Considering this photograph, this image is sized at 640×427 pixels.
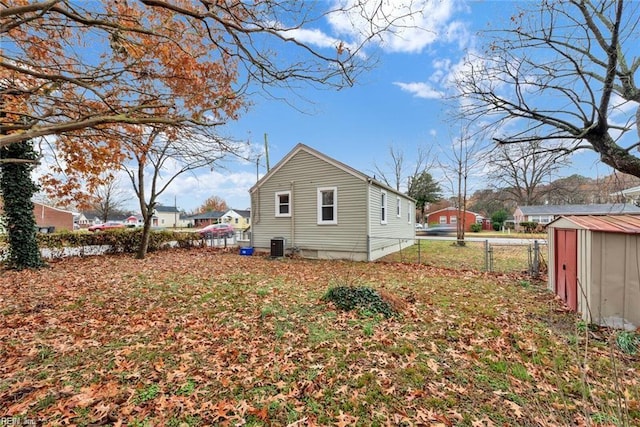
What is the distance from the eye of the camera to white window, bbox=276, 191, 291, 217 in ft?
41.9

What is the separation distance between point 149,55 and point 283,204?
26.2 ft

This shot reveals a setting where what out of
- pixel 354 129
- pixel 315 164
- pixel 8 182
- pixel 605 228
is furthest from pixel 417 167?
pixel 8 182

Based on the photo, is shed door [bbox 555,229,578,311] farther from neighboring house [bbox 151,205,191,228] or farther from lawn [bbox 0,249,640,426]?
neighboring house [bbox 151,205,191,228]

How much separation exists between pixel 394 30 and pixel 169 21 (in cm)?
373

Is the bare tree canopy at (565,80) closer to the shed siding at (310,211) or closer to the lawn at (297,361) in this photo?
the lawn at (297,361)

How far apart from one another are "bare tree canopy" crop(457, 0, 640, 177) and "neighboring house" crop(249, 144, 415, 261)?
5047 millimetres

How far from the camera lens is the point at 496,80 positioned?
6750 mm

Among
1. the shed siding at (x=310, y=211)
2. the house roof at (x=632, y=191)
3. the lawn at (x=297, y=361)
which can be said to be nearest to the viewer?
the lawn at (x=297, y=361)

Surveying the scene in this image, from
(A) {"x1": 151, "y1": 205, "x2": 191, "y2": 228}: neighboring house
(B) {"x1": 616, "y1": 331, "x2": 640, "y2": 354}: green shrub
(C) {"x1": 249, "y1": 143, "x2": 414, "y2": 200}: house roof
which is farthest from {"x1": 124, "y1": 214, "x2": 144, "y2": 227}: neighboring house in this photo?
(B) {"x1": 616, "y1": 331, "x2": 640, "y2": 354}: green shrub

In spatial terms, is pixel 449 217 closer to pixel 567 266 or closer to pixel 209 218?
pixel 567 266

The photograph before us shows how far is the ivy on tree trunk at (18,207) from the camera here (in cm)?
895

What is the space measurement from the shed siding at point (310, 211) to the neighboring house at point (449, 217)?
38.5 meters

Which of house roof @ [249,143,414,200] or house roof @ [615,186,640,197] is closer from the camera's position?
house roof @ [615,186,640,197]

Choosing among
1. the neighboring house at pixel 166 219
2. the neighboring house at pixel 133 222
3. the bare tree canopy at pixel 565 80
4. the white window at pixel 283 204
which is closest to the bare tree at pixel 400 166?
the white window at pixel 283 204
